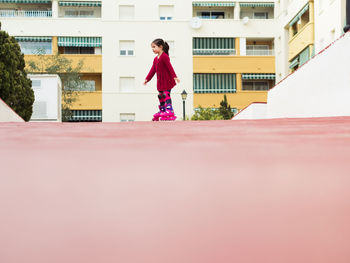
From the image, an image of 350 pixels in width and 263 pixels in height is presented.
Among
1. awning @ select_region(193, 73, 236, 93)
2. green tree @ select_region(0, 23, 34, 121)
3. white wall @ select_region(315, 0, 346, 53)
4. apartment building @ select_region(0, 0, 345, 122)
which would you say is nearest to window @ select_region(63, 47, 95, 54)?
apartment building @ select_region(0, 0, 345, 122)

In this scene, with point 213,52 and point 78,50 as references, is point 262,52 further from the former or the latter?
point 78,50

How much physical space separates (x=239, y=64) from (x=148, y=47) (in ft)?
19.7

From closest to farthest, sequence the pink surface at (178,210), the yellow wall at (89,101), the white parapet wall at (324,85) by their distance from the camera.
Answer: the pink surface at (178,210)
the white parapet wall at (324,85)
the yellow wall at (89,101)

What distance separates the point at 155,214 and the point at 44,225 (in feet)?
0.71

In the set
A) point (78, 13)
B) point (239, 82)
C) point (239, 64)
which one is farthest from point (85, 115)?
point (239, 64)

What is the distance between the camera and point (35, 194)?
1063 mm

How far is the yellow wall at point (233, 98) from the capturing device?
33219 millimetres

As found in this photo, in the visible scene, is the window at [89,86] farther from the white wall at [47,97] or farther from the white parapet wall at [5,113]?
the white parapet wall at [5,113]

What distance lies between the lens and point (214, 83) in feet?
109

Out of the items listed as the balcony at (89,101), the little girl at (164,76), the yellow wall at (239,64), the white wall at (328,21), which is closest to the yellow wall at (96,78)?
the balcony at (89,101)

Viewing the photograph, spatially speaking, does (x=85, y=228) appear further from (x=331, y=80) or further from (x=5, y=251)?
(x=331, y=80)

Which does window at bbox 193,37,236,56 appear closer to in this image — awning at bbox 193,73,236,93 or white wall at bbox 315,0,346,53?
awning at bbox 193,73,236,93

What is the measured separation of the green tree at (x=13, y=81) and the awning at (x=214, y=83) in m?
18.6

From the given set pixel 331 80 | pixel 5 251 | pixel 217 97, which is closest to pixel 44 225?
pixel 5 251
